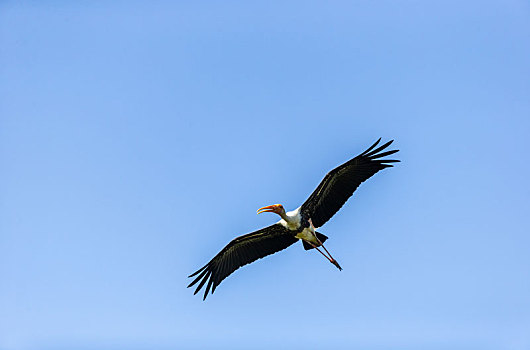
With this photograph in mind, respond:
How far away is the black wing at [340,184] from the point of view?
590 inches

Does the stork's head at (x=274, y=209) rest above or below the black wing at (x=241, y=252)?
above

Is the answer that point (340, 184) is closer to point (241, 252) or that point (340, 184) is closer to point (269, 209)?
point (269, 209)

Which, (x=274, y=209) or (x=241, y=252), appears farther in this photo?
(x=241, y=252)

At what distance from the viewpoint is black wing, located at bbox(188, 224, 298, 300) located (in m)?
16.5

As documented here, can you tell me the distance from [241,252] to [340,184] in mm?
3545

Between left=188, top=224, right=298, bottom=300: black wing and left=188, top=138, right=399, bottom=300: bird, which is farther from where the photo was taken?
left=188, top=224, right=298, bottom=300: black wing

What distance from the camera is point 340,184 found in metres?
15.4

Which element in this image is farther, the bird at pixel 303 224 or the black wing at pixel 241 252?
the black wing at pixel 241 252

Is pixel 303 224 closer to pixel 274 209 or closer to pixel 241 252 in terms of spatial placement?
pixel 274 209

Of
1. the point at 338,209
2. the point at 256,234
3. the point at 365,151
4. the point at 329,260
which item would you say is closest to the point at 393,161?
the point at 365,151

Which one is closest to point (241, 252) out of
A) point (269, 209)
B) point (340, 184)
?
point (269, 209)

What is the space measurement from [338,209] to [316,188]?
88cm

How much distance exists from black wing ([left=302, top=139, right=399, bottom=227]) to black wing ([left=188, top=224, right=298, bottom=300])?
48.7 inches

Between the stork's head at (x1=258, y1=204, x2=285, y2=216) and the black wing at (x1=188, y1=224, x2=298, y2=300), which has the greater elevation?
the stork's head at (x1=258, y1=204, x2=285, y2=216)
